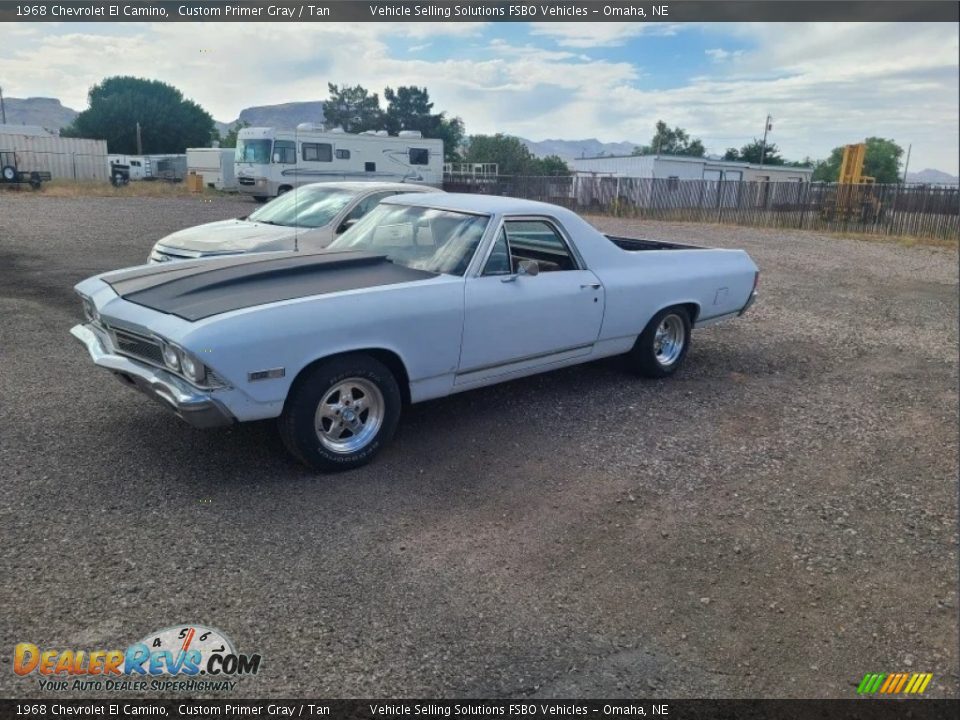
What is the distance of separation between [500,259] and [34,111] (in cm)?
468

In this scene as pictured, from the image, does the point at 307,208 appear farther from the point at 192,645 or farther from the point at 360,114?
the point at 360,114

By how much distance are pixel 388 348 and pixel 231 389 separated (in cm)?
92

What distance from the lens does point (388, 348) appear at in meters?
4.14

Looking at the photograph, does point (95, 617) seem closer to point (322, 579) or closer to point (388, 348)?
point (322, 579)

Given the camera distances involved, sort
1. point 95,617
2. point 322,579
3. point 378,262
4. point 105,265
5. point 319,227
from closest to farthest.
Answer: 1. point 95,617
2. point 322,579
3. point 378,262
4. point 319,227
5. point 105,265

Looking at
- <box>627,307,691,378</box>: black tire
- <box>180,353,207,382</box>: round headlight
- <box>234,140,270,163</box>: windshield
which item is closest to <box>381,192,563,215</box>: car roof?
<box>627,307,691,378</box>: black tire

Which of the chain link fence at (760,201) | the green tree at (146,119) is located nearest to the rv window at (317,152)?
the chain link fence at (760,201)

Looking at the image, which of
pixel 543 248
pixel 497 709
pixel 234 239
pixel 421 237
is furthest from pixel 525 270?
pixel 234 239

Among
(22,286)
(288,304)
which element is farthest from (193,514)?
(22,286)

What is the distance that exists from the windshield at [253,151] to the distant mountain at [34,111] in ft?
58.6

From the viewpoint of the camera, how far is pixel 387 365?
4348 millimetres

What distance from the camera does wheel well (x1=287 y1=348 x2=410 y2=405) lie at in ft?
12.9

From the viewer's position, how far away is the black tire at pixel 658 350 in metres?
6.04

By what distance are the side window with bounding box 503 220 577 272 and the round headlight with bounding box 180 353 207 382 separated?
2.49 m
